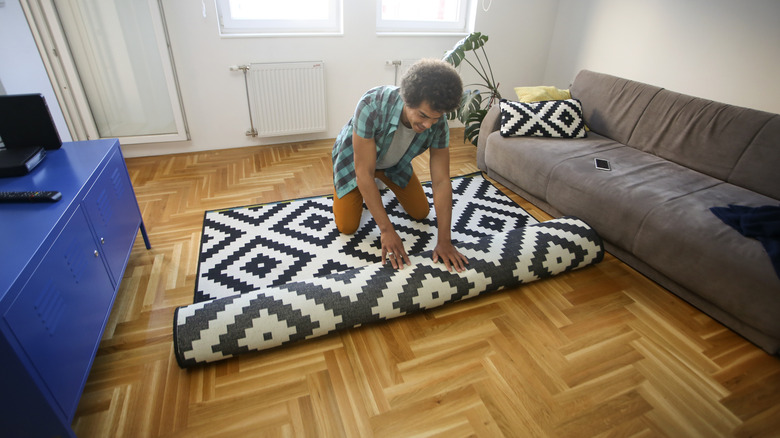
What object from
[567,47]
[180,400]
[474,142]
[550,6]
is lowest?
[180,400]

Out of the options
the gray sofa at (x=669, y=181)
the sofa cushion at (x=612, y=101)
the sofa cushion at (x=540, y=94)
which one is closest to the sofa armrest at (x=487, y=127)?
the gray sofa at (x=669, y=181)

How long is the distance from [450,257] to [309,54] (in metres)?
2.29

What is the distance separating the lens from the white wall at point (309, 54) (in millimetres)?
2877

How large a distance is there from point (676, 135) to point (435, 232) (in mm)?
1597

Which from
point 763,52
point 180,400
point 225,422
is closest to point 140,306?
point 180,400

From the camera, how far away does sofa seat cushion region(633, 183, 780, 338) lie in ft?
4.97

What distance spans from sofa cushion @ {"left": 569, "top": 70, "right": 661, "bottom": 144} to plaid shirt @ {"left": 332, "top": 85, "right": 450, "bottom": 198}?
1599mm

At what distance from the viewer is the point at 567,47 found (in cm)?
372

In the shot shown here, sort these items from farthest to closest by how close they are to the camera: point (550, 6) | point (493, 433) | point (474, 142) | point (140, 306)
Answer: point (550, 6)
point (474, 142)
point (140, 306)
point (493, 433)

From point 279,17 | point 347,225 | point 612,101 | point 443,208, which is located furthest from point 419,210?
point 279,17

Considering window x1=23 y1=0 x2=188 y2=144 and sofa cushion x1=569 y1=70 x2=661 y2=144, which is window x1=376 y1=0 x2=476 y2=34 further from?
window x1=23 y1=0 x2=188 y2=144

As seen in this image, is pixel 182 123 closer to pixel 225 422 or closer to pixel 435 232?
pixel 435 232

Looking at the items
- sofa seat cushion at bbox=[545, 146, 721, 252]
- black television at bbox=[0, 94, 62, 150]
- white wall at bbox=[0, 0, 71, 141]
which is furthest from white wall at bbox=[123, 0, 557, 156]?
sofa seat cushion at bbox=[545, 146, 721, 252]

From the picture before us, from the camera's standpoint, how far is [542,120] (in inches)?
105
